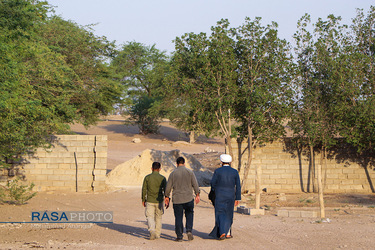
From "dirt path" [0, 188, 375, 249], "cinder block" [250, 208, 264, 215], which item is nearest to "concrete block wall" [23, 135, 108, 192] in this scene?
"dirt path" [0, 188, 375, 249]

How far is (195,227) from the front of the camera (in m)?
12.0

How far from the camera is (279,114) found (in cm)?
2033

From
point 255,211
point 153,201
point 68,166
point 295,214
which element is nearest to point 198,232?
point 153,201

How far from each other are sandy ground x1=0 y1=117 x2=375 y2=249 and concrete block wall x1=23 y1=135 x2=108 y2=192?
2.27 ft

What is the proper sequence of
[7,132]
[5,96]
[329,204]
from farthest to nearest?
[329,204], [7,132], [5,96]

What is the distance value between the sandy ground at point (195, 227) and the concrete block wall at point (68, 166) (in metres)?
0.69

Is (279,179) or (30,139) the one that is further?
(279,179)

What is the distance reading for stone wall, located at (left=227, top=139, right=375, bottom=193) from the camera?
67.9 ft

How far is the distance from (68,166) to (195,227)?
9114mm

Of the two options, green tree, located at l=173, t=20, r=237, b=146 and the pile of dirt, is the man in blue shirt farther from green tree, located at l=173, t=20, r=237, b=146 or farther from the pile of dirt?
the pile of dirt

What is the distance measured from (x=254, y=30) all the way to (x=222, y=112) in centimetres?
369

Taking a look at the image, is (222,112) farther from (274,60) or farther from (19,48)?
(19,48)

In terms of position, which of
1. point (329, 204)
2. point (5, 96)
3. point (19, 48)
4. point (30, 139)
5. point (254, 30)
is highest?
point (254, 30)

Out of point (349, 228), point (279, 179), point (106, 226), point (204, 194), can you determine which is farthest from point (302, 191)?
Answer: point (106, 226)
